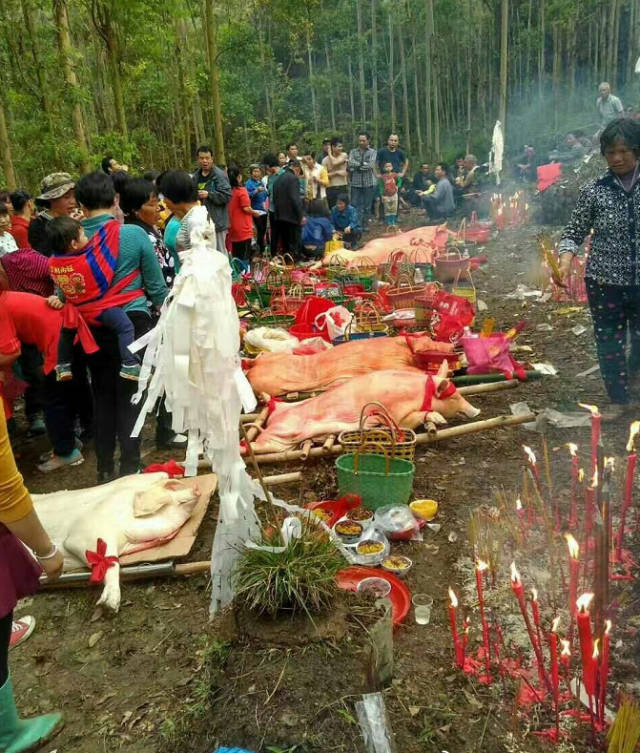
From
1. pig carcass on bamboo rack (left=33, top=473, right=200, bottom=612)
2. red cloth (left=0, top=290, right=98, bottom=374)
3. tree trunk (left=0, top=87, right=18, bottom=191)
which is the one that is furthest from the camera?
tree trunk (left=0, top=87, right=18, bottom=191)

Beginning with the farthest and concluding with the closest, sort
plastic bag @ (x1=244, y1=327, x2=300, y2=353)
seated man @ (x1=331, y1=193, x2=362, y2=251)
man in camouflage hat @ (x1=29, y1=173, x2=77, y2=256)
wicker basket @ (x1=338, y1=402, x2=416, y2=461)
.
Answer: seated man @ (x1=331, y1=193, x2=362, y2=251) < plastic bag @ (x1=244, y1=327, x2=300, y2=353) < man in camouflage hat @ (x1=29, y1=173, x2=77, y2=256) < wicker basket @ (x1=338, y1=402, x2=416, y2=461)

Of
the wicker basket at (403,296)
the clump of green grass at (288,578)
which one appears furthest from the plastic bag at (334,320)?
the clump of green grass at (288,578)

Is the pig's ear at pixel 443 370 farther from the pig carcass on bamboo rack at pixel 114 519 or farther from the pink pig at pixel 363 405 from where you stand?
→ the pig carcass on bamboo rack at pixel 114 519

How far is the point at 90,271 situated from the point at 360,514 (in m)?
2.25

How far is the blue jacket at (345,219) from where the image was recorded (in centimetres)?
1253

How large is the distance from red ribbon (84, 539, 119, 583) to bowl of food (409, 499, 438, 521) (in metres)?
1.73

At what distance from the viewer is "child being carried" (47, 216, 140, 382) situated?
12.8 ft

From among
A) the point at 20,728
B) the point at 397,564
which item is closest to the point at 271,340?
the point at 397,564

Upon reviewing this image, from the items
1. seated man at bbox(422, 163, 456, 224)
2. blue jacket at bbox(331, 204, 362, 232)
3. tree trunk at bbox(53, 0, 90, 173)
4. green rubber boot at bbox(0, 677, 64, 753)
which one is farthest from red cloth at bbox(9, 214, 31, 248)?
seated man at bbox(422, 163, 456, 224)

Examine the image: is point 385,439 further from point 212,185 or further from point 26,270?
point 212,185

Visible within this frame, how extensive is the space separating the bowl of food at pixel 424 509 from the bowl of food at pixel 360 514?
26 cm

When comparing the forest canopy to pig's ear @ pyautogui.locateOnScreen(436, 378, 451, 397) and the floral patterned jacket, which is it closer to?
pig's ear @ pyautogui.locateOnScreen(436, 378, 451, 397)

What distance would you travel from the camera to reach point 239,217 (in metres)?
9.94

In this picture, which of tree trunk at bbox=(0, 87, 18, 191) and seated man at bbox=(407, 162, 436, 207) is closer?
tree trunk at bbox=(0, 87, 18, 191)
